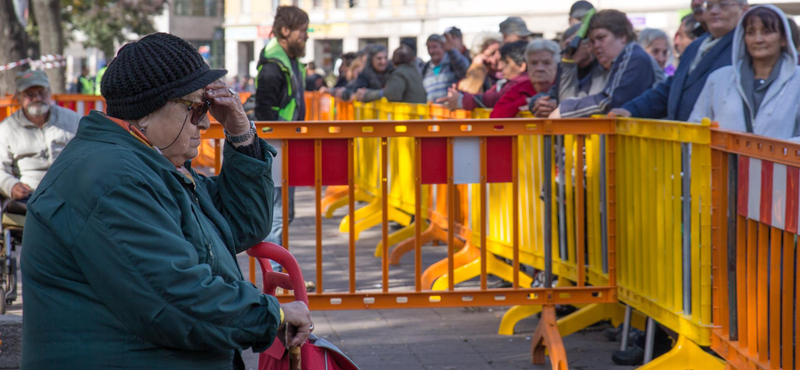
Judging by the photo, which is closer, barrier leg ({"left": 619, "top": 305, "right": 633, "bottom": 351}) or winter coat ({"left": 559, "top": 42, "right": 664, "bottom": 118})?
barrier leg ({"left": 619, "top": 305, "right": 633, "bottom": 351})

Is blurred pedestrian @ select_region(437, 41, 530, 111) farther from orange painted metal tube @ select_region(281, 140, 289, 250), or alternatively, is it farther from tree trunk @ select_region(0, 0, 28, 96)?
tree trunk @ select_region(0, 0, 28, 96)

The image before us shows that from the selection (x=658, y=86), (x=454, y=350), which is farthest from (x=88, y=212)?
(x=658, y=86)

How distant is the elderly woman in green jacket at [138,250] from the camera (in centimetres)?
248

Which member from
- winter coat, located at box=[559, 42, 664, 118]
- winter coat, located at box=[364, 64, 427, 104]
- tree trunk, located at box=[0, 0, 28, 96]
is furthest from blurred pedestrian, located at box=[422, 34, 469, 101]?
tree trunk, located at box=[0, 0, 28, 96]

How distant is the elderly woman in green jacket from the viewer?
2482mm

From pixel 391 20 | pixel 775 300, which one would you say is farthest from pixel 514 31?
pixel 391 20

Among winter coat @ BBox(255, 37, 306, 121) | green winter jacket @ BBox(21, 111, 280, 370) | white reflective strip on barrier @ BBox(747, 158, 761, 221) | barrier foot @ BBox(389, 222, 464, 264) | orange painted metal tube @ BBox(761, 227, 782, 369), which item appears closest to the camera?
green winter jacket @ BBox(21, 111, 280, 370)

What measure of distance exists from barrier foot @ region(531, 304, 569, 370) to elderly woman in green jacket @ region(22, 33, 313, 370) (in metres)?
2.76

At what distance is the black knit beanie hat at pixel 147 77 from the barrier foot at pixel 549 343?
10.4 ft

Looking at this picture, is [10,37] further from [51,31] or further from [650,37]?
[650,37]

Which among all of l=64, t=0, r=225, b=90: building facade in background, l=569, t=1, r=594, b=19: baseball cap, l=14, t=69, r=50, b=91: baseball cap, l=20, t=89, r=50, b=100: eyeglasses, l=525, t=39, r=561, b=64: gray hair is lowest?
l=20, t=89, r=50, b=100: eyeglasses

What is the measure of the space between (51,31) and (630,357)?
52.8 ft

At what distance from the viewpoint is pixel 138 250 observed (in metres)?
2.47

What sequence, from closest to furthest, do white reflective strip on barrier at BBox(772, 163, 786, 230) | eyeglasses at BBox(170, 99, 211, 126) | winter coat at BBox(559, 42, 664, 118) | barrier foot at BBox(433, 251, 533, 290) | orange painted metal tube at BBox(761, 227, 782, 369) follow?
1. eyeglasses at BBox(170, 99, 211, 126)
2. white reflective strip on barrier at BBox(772, 163, 786, 230)
3. orange painted metal tube at BBox(761, 227, 782, 369)
4. winter coat at BBox(559, 42, 664, 118)
5. barrier foot at BBox(433, 251, 533, 290)
